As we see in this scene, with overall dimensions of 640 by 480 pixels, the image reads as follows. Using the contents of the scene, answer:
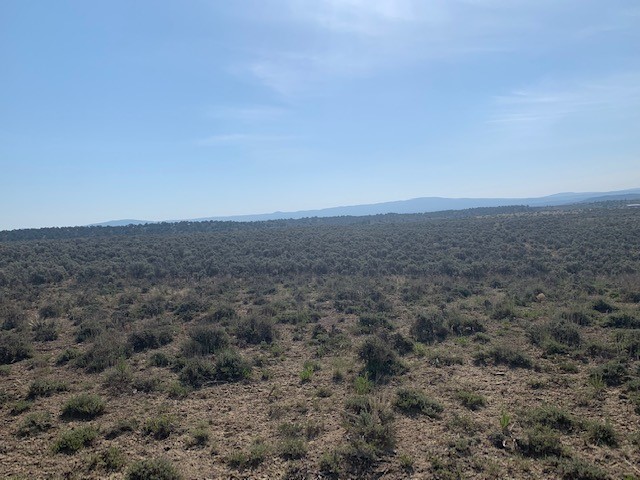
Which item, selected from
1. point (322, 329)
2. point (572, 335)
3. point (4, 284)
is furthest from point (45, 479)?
point (4, 284)

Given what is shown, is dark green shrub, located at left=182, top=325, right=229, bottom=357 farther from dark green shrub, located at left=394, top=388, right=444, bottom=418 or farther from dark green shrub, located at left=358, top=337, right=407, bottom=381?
dark green shrub, located at left=394, top=388, right=444, bottom=418

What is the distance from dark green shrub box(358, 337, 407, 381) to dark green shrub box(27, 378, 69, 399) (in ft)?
23.1

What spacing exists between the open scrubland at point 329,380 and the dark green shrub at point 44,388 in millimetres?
47

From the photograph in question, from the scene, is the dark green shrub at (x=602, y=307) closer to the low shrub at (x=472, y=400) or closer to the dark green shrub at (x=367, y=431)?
the low shrub at (x=472, y=400)

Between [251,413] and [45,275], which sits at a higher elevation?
[45,275]

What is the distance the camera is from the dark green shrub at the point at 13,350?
35.5ft

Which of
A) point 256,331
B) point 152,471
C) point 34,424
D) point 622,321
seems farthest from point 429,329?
point 34,424

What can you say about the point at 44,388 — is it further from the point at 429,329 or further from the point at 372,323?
the point at 429,329

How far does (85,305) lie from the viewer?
17.5 m

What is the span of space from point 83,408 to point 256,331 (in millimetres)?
5630

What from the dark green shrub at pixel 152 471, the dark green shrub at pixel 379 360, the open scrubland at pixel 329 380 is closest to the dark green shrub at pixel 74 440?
the open scrubland at pixel 329 380

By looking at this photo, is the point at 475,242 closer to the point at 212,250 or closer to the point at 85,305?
the point at 212,250

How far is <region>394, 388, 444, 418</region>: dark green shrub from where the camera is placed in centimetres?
753

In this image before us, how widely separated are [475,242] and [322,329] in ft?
86.8
